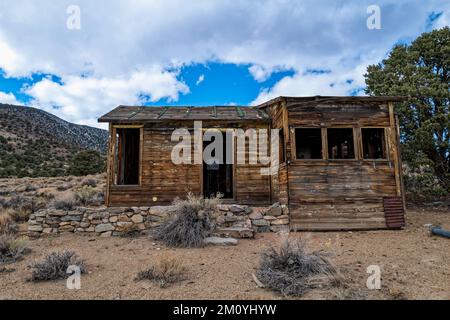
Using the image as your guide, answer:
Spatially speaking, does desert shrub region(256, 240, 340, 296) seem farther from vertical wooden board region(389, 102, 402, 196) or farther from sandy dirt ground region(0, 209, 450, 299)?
vertical wooden board region(389, 102, 402, 196)

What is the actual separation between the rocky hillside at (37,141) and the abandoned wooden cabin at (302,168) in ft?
74.0

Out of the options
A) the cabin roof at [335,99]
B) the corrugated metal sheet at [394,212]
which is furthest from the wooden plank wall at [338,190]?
the cabin roof at [335,99]

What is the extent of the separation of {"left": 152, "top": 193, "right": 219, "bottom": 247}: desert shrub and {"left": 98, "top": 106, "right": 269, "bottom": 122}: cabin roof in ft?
10.8

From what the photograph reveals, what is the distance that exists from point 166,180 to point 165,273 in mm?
5139

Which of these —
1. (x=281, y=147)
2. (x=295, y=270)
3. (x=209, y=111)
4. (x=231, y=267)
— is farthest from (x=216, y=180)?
(x=295, y=270)

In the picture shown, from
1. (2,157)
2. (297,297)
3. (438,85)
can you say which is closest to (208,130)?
(297,297)

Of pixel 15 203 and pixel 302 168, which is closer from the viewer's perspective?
pixel 302 168

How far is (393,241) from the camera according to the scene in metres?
6.95

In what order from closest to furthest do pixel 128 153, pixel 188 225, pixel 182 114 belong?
1. pixel 188 225
2. pixel 182 114
3. pixel 128 153

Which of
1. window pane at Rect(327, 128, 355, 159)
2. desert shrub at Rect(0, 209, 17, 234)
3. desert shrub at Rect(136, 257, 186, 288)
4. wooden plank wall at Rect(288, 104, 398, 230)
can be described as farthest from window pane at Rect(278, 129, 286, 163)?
desert shrub at Rect(0, 209, 17, 234)

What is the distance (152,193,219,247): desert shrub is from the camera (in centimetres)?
677

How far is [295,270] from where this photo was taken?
4406mm

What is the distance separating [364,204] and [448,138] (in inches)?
245

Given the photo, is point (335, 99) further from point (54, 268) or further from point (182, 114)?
point (54, 268)
